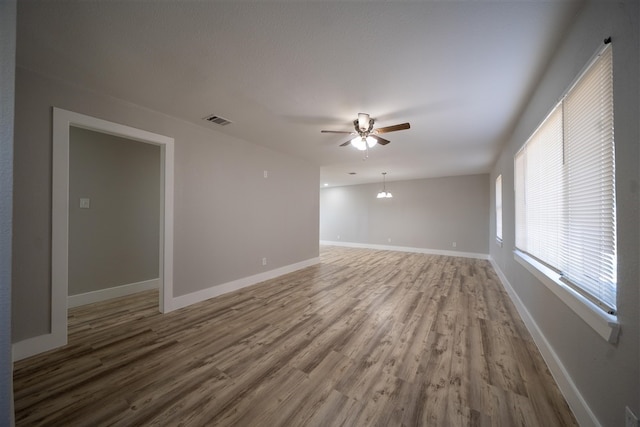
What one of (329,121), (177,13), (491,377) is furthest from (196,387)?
(329,121)

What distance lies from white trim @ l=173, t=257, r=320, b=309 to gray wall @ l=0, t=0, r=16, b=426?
2509 mm

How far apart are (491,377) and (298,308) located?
6.67 ft

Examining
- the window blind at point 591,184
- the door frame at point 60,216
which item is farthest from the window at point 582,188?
the door frame at point 60,216

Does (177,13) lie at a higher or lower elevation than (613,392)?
higher

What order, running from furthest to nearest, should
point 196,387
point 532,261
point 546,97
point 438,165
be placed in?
point 438,165
point 532,261
point 546,97
point 196,387

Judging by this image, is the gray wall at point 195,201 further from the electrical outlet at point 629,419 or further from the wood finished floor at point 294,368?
the electrical outlet at point 629,419

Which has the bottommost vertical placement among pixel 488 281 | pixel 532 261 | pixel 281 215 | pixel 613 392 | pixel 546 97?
pixel 488 281

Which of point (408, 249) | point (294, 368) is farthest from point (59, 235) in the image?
point (408, 249)

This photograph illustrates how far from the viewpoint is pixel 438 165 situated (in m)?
5.62

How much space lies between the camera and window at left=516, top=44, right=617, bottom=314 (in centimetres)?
117

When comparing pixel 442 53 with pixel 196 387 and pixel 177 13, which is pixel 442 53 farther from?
pixel 196 387

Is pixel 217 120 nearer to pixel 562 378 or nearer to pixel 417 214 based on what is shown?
pixel 562 378

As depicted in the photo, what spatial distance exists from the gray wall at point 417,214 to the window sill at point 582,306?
531 centimetres

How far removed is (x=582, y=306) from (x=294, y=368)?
1943mm
